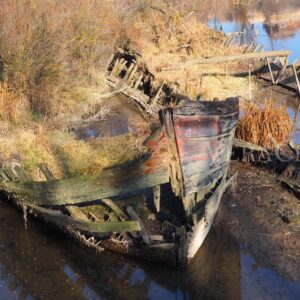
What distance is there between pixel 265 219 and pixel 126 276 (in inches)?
107

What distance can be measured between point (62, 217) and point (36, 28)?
7031 millimetres

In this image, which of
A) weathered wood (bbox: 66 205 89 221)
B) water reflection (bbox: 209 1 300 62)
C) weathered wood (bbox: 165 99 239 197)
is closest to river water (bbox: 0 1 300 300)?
weathered wood (bbox: 66 205 89 221)

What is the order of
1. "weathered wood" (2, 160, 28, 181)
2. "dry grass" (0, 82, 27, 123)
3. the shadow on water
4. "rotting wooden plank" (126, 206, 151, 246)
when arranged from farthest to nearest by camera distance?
"dry grass" (0, 82, 27, 123) < "weathered wood" (2, 160, 28, 181) < "rotting wooden plank" (126, 206, 151, 246) < the shadow on water

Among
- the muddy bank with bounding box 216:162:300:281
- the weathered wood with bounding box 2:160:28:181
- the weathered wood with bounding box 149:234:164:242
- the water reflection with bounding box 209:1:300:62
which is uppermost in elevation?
the water reflection with bounding box 209:1:300:62

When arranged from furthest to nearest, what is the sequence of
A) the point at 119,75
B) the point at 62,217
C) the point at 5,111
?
the point at 119,75 → the point at 5,111 → the point at 62,217

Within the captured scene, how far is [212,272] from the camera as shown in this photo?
6.86 metres

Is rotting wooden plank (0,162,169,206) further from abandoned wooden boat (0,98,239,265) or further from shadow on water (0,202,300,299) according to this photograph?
shadow on water (0,202,300,299)

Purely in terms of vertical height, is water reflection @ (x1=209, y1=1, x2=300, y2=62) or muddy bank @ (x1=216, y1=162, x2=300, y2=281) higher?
water reflection @ (x1=209, y1=1, x2=300, y2=62)

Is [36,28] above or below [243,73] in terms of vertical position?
above

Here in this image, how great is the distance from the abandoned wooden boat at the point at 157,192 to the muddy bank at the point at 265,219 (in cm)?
75

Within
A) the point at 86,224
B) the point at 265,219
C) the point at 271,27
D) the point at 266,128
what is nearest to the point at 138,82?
the point at 266,128

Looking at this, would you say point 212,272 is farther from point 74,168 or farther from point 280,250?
point 74,168

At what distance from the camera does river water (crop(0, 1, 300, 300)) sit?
6.52 m

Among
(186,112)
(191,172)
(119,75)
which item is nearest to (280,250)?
(191,172)
